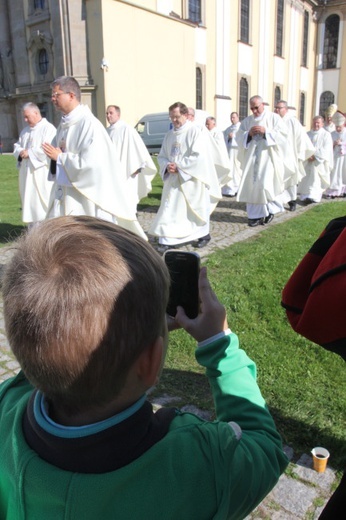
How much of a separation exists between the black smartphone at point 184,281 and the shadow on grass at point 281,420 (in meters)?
1.66

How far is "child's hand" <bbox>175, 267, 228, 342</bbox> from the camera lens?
112 cm

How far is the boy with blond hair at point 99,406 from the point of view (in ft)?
2.69

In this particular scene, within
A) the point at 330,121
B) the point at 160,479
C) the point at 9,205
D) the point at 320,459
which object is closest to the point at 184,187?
the point at 9,205

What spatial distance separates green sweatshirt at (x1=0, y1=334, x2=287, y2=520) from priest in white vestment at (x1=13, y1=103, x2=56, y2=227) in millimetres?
6661

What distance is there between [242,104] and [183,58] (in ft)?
22.4

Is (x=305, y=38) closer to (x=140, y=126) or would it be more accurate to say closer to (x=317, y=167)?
(x=140, y=126)

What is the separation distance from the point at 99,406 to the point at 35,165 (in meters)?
6.98

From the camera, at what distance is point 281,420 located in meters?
2.78

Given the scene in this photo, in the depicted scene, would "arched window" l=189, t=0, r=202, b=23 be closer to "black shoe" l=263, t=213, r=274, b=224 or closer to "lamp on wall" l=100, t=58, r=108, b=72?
"lamp on wall" l=100, t=58, r=108, b=72

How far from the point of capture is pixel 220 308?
1141 mm

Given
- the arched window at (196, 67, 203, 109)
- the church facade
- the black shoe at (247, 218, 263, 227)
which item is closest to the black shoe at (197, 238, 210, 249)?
the black shoe at (247, 218, 263, 227)

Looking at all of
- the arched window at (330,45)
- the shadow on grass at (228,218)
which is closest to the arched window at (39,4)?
the shadow on grass at (228,218)

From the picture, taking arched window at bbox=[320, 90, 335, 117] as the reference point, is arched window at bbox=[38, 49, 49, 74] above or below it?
above

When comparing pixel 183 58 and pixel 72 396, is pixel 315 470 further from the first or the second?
pixel 183 58
